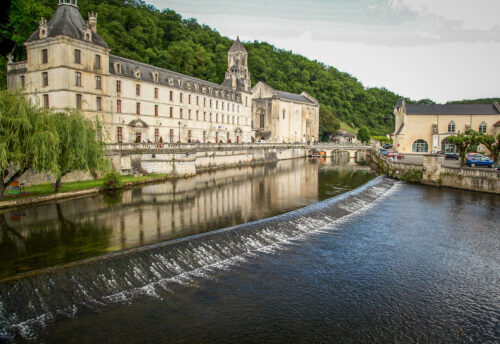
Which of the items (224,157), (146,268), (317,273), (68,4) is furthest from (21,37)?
(317,273)

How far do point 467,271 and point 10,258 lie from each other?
683 inches

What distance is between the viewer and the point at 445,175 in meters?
33.5

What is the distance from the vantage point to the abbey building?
3441 centimetres

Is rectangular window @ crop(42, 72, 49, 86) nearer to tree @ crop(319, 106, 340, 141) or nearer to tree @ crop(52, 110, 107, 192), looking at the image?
tree @ crop(52, 110, 107, 192)

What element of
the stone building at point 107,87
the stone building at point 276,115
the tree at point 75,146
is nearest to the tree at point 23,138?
the tree at point 75,146

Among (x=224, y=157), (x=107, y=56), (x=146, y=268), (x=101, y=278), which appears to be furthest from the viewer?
(x=224, y=157)

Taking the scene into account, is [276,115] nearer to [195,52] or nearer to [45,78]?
[195,52]

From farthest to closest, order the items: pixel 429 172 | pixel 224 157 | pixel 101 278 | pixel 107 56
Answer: pixel 224 157 → pixel 107 56 → pixel 429 172 → pixel 101 278

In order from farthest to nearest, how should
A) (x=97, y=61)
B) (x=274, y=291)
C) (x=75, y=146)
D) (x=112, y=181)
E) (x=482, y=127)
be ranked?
(x=482, y=127)
(x=97, y=61)
(x=112, y=181)
(x=75, y=146)
(x=274, y=291)

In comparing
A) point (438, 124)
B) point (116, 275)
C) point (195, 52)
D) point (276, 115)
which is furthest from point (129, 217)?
point (195, 52)

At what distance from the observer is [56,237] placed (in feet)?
52.7

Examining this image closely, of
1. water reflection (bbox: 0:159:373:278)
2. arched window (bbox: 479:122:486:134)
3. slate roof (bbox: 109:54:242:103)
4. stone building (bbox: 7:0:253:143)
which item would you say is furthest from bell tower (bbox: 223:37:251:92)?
water reflection (bbox: 0:159:373:278)

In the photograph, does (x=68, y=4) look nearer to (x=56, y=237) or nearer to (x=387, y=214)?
(x=56, y=237)

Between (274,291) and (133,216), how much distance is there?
37.0 ft
